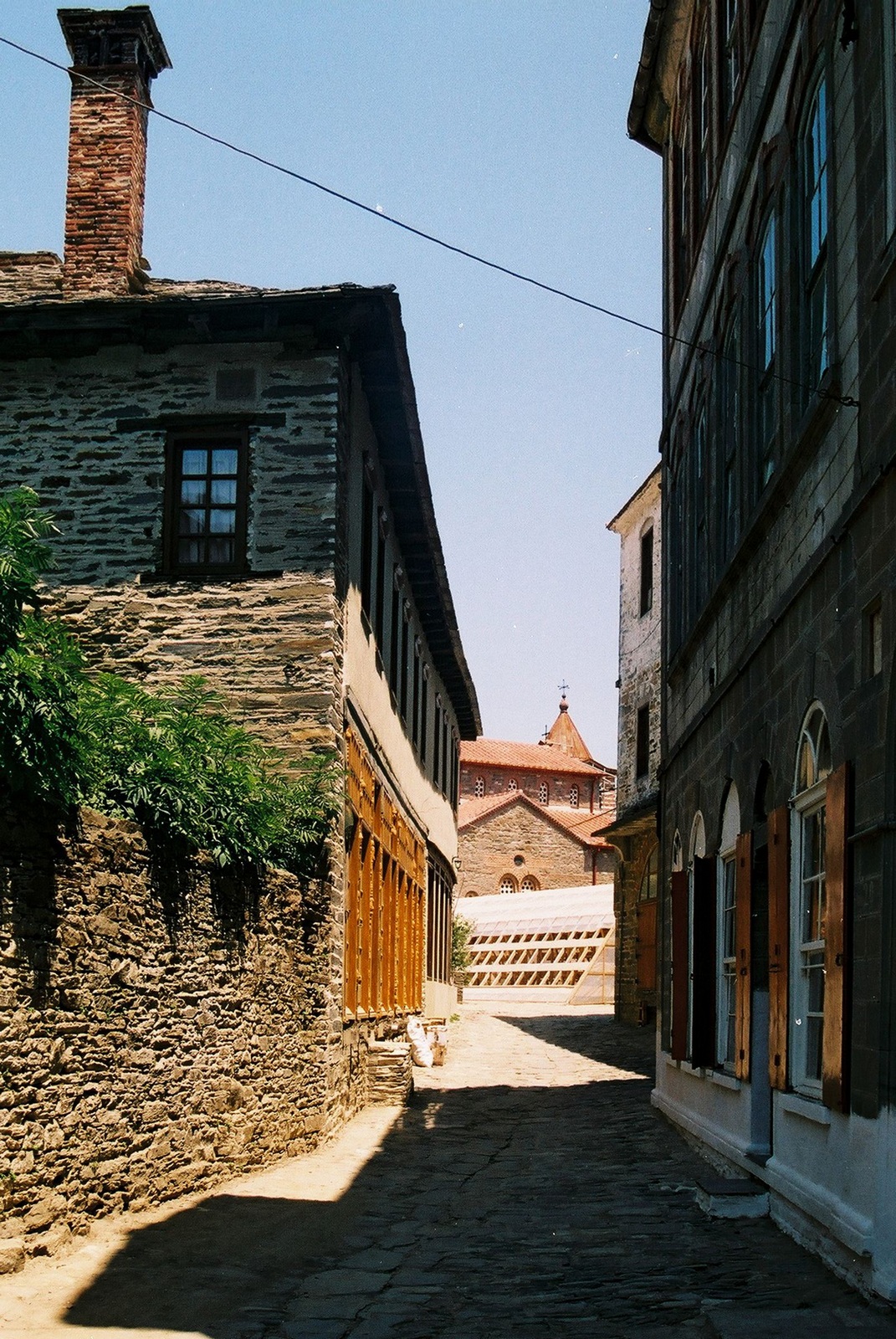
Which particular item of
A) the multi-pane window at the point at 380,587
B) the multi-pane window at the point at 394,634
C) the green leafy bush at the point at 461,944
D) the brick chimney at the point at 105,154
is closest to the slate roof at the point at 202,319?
the brick chimney at the point at 105,154

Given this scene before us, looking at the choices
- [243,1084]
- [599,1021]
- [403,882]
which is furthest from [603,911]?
[243,1084]

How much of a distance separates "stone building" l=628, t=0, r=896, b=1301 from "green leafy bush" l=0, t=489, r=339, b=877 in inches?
134

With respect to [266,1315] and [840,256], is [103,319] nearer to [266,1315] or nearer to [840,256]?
[840,256]

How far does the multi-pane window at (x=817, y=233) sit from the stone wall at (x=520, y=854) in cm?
5873

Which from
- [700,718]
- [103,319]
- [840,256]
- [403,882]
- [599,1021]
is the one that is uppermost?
[103,319]

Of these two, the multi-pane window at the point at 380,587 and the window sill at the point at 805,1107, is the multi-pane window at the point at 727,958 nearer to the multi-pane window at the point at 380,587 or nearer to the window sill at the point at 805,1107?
the window sill at the point at 805,1107

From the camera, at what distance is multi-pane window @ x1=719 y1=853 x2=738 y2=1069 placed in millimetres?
11477

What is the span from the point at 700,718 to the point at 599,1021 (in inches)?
717

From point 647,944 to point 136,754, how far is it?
20.1m

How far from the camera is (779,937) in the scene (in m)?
8.84

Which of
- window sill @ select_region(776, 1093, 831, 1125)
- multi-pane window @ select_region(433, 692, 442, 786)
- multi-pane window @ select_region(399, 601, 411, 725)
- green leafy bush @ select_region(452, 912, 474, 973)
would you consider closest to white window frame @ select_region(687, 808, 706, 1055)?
window sill @ select_region(776, 1093, 831, 1125)

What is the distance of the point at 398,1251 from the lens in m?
8.39

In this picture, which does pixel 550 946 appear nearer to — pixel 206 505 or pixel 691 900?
pixel 206 505

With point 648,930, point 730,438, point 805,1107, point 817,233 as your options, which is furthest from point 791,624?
point 648,930
